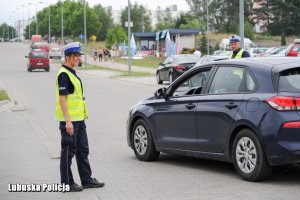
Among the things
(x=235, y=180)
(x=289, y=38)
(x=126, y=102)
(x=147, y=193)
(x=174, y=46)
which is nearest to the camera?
(x=147, y=193)

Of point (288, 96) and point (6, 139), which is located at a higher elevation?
point (288, 96)

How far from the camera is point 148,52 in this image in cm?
8019

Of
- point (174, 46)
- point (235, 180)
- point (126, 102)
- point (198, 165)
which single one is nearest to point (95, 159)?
point (198, 165)

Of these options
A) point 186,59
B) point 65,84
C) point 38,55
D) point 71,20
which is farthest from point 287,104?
point 71,20

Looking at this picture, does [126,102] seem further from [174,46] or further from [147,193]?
[174,46]

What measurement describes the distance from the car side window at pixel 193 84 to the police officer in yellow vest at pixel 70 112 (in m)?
2.09

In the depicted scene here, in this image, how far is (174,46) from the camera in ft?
210

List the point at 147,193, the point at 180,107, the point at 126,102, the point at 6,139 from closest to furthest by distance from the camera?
the point at 147,193 → the point at 180,107 → the point at 6,139 → the point at 126,102

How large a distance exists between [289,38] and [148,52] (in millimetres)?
27308

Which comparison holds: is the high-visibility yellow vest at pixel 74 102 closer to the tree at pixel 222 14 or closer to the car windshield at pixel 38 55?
the car windshield at pixel 38 55

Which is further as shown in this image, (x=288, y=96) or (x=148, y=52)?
(x=148, y=52)

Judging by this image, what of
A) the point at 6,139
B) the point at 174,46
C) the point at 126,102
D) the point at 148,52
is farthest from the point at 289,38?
the point at 6,139

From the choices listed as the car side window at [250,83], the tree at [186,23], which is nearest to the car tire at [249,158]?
the car side window at [250,83]

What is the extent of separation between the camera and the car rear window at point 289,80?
8.21 m
